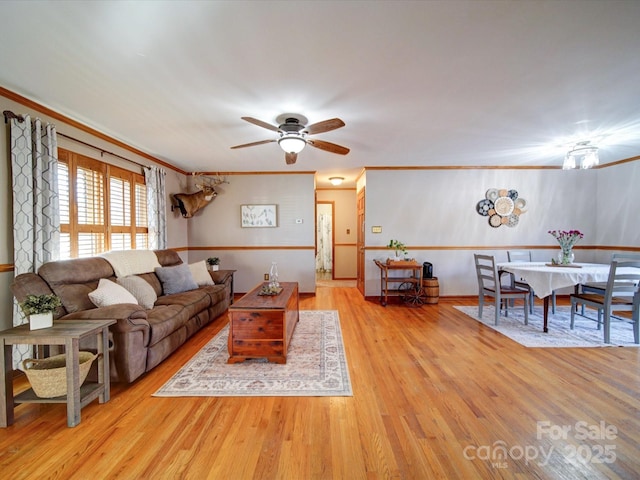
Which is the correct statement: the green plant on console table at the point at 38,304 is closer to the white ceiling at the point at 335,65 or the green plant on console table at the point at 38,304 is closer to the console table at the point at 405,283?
the white ceiling at the point at 335,65

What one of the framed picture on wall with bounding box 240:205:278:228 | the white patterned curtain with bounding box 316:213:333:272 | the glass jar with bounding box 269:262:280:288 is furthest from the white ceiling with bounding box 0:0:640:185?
the white patterned curtain with bounding box 316:213:333:272

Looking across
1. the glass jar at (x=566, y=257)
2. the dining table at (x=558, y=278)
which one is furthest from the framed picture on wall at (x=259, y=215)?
the glass jar at (x=566, y=257)

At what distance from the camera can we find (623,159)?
4.60m

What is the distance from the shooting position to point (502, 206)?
513 centimetres

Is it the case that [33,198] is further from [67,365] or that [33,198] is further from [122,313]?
[67,365]

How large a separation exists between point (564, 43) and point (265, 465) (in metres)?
3.21

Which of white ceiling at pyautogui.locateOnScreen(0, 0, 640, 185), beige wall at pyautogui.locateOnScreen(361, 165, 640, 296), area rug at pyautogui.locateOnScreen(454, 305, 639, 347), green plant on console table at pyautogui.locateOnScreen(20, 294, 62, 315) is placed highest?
white ceiling at pyautogui.locateOnScreen(0, 0, 640, 185)

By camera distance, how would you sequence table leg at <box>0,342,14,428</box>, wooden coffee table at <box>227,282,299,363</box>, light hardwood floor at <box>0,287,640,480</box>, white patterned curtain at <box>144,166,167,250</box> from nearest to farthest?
light hardwood floor at <box>0,287,640,480</box> < table leg at <box>0,342,14,428</box> < wooden coffee table at <box>227,282,299,363</box> < white patterned curtain at <box>144,166,167,250</box>

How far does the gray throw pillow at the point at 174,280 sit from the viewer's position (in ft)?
11.9

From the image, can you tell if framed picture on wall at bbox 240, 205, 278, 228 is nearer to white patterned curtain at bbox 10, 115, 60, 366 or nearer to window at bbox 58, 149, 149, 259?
window at bbox 58, 149, 149, 259

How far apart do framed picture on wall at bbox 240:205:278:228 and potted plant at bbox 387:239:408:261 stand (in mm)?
2356

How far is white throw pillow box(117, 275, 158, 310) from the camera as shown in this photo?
2.94 metres

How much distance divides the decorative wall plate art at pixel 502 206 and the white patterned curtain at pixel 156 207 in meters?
5.82

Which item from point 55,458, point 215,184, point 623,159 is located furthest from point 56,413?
point 623,159
